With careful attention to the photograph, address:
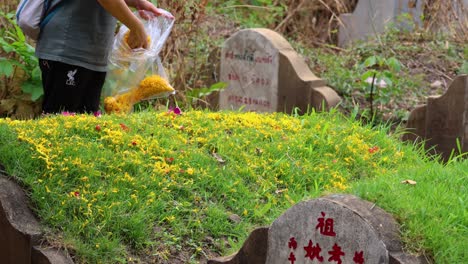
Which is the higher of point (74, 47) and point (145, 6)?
point (145, 6)

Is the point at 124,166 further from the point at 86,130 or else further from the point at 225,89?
the point at 225,89

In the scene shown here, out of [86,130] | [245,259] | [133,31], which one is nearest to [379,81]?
[133,31]

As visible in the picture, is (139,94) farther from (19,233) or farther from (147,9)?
(19,233)

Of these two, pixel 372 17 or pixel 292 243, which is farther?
pixel 372 17

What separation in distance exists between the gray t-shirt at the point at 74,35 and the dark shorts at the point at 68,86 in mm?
45

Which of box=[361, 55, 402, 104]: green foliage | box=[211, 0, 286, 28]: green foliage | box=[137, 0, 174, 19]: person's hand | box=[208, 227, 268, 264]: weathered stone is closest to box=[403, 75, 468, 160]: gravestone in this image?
box=[361, 55, 402, 104]: green foliage

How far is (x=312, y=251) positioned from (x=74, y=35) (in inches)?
90.0

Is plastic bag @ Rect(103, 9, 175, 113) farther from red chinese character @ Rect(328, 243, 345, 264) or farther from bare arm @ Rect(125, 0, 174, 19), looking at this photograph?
red chinese character @ Rect(328, 243, 345, 264)

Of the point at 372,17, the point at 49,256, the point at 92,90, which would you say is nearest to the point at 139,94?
the point at 92,90

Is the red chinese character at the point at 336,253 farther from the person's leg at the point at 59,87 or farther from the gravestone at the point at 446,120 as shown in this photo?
the gravestone at the point at 446,120

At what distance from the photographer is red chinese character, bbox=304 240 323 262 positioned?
118 inches

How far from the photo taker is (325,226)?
9.69ft

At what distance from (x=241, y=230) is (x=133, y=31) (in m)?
1.42

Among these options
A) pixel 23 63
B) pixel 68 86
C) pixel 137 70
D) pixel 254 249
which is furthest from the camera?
pixel 23 63
